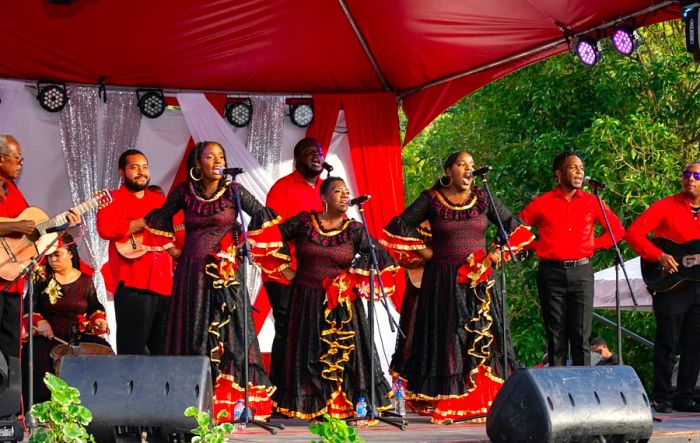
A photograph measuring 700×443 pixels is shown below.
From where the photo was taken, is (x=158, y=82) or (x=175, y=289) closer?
(x=175, y=289)

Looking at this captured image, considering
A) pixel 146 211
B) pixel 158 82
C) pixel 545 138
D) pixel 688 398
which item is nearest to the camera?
pixel 146 211

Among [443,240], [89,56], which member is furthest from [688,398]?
[89,56]

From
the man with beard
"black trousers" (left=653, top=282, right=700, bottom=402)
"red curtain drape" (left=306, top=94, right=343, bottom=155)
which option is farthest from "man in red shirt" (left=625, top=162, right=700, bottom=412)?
"red curtain drape" (left=306, top=94, right=343, bottom=155)

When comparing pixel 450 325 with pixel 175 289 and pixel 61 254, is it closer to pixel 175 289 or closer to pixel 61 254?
pixel 175 289

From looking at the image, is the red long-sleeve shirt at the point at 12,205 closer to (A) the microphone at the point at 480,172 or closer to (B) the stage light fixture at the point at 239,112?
(A) the microphone at the point at 480,172

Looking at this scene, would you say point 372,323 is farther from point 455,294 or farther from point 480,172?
point 480,172

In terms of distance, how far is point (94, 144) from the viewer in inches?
438

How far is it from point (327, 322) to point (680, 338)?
9.62 feet

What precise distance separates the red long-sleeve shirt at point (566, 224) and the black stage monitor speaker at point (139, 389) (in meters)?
3.15

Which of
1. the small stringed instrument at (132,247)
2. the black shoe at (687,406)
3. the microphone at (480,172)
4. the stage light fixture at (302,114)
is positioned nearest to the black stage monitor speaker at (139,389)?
the small stringed instrument at (132,247)

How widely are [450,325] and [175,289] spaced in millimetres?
1952

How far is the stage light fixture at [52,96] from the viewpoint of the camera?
10.9 m

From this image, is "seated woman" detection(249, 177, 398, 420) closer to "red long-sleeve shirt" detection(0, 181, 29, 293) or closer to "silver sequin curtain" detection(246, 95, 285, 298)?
"red long-sleeve shirt" detection(0, 181, 29, 293)

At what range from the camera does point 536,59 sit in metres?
A: 10.7
